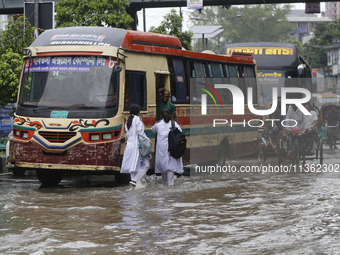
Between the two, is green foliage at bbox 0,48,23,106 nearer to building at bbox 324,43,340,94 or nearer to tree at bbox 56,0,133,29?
tree at bbox 56,0,133,29

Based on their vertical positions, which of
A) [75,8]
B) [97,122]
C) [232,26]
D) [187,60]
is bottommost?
[97,122]

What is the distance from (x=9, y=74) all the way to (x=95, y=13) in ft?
36.3

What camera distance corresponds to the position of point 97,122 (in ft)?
37.2

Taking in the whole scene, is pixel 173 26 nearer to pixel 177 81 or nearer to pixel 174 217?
pixel 177 81

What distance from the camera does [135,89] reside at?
40.4ft

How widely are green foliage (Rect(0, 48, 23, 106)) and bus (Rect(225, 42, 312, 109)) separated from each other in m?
8.16

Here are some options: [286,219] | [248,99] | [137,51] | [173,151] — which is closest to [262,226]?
[286,219]

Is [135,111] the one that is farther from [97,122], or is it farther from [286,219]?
[286,219]

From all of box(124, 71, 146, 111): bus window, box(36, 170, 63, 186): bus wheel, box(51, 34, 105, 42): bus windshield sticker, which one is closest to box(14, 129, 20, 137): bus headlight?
box(36, 170, 63, 186): bus wheel

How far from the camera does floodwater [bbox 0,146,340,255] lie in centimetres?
671

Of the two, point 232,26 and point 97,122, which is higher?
point 232,26

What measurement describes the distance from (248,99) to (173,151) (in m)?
6.60

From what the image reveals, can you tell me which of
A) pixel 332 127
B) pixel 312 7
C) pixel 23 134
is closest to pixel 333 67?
pixel 312 7

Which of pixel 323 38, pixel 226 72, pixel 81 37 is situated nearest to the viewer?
pixel 81 37
